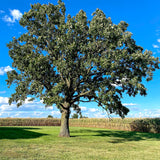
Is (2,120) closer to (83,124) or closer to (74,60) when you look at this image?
(83,124)

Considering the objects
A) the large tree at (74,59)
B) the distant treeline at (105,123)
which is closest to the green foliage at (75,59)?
the large tree at (74,59)

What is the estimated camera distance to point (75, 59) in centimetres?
2925

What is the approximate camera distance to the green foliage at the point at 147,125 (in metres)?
51.6

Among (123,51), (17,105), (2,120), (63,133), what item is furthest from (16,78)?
(2,120)

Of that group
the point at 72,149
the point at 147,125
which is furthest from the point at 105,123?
the point at 72,149

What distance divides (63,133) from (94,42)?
1460 centimetres

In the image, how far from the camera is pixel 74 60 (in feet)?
94.8

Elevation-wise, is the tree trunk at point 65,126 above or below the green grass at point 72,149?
above

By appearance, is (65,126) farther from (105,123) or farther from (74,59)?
(105,123)

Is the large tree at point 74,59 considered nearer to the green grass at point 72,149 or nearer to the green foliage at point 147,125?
the green grass at point 72,149

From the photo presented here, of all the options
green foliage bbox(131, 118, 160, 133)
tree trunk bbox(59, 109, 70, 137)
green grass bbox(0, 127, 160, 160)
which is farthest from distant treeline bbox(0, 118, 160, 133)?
green grass bbox(0, 127, 160, 160)

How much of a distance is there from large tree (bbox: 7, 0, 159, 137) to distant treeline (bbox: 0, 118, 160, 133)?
66.3 feet

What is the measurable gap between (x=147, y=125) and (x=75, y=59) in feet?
110

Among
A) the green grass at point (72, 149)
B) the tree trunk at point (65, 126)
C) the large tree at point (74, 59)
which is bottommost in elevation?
the green grass at point (72, 149)
